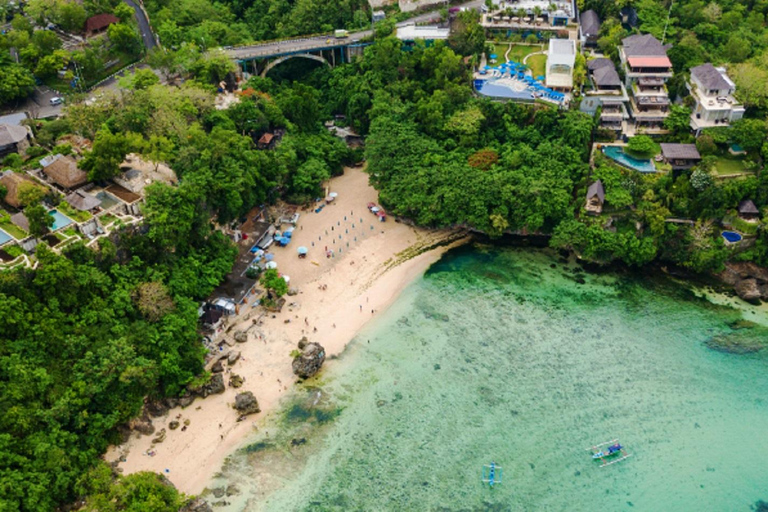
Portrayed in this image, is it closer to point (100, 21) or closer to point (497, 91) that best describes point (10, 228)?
point (100, 21)

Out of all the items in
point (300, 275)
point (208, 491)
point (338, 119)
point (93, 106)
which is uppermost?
point (93, 106)

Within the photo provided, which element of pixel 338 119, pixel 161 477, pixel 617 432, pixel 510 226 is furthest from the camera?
pixel 338 119

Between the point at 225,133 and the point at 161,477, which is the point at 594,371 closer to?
the point at 161,477

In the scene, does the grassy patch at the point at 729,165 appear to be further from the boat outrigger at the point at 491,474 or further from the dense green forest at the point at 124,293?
the dense green forest at the point at 124,293

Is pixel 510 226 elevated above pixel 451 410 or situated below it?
above

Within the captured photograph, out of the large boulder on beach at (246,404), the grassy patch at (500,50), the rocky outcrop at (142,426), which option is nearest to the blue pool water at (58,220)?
the rocky outcrop at (142,426)

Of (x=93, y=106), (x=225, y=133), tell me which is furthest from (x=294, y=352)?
(x=93, y=106)
